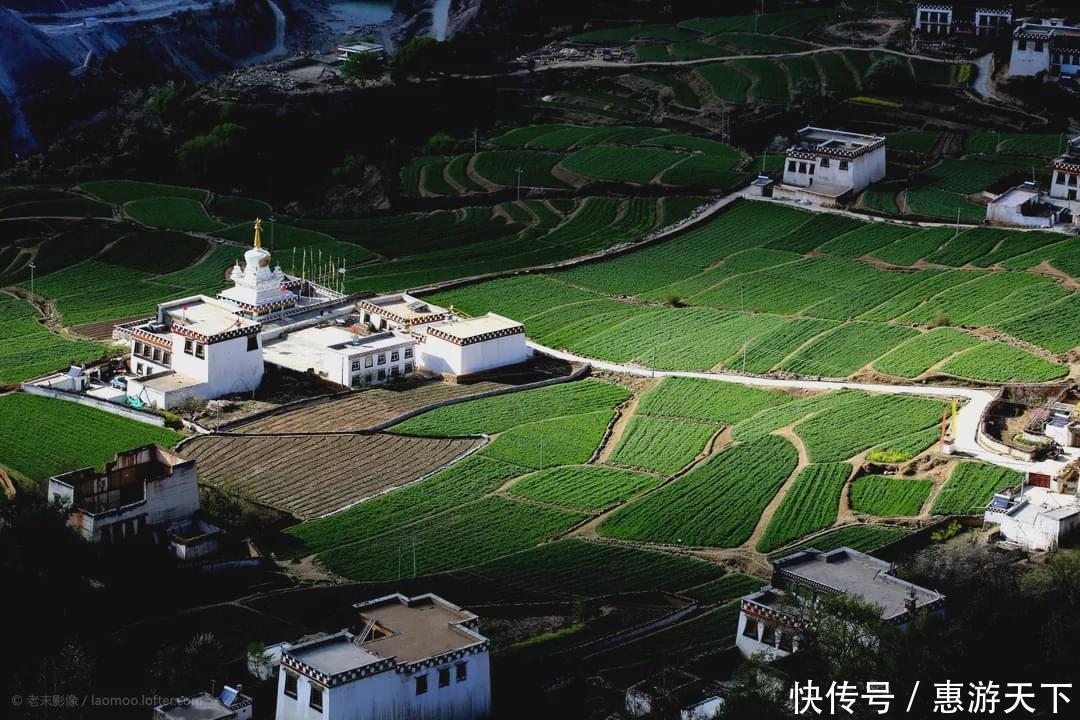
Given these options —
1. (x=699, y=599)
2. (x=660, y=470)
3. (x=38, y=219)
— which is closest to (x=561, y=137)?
(x=38, y=219)

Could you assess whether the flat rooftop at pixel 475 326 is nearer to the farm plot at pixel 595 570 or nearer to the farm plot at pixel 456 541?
the farm plot at pixel 456 541

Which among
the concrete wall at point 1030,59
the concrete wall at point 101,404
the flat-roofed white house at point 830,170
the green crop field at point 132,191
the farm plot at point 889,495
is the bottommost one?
the farm plot at point 889,495

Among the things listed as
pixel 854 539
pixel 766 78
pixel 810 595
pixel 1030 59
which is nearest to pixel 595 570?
pixel 854 539

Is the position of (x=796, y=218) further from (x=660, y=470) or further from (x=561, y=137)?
(x=660, y=470)

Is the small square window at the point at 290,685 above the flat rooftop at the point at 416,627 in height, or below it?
below

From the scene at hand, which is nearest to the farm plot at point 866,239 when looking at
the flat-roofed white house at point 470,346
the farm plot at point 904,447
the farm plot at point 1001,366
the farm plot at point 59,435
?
the farm plot at point 1001,366

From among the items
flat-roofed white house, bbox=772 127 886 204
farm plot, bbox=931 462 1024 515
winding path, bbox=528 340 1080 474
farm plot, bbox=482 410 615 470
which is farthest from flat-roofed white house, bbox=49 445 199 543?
flat-roofed white house, bbox=772 127 886 204

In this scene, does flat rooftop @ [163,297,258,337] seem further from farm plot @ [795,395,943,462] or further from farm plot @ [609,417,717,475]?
farm plot @ [795,395,943,462]

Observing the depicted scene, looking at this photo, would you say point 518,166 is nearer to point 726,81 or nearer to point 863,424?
point 726,81
